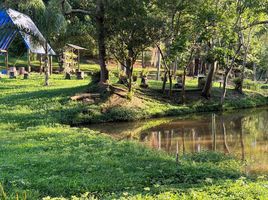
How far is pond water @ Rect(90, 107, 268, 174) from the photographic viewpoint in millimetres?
16156

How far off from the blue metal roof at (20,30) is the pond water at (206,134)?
362 inches

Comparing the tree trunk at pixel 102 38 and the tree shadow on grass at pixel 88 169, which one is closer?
the tree shadow on grass at pixel 88 169

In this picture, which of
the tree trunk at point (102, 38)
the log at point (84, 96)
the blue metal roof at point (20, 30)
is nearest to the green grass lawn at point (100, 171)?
the log at point (84, 96)

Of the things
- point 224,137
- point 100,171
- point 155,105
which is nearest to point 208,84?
point 155,105

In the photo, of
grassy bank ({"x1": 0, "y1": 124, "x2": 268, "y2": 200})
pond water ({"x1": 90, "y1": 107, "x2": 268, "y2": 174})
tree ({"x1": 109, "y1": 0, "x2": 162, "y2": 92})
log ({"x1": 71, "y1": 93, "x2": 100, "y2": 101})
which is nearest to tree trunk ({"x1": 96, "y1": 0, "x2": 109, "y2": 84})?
tree ({"x1": 109, "y1": 0, "x2": 162, "y2": 92})

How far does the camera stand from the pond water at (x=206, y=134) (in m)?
16.2

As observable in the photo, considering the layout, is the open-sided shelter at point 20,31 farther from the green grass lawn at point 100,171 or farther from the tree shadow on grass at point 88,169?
the tree shadow on grass at point 88,169

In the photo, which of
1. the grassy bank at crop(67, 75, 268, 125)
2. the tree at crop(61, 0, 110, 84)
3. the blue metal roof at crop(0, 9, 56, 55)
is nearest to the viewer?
the grassy bank at crop(67, 75, 268, 125)

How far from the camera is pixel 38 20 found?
90.1 ft

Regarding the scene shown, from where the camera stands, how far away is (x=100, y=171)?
1038 centimetres

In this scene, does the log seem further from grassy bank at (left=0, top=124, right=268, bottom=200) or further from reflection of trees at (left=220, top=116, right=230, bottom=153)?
grassy bank at (left=0, top=124, right=268, bottom=200)

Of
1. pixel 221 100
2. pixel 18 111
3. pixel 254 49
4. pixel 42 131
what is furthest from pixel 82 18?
pixel 42 131

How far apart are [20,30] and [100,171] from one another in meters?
18.1

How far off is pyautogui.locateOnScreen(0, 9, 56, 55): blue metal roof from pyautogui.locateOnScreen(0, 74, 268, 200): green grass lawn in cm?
1063
